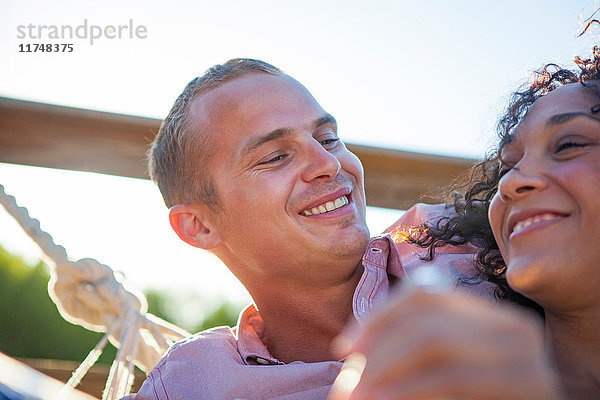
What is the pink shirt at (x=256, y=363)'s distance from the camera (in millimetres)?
1388

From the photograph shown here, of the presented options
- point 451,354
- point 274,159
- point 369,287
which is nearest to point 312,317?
point 369,287

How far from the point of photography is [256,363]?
5.04 feet

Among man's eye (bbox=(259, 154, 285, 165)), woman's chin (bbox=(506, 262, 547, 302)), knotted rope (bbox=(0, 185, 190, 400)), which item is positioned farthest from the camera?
knotted rope (bbox=(0, 185, 190, 400))

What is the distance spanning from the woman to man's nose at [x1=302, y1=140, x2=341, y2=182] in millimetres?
398

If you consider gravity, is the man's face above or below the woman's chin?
below

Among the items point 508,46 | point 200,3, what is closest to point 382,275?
point 508,46

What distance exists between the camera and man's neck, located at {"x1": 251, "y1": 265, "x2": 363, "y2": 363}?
164 cm

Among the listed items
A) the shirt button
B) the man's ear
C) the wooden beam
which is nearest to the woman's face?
the shirt button

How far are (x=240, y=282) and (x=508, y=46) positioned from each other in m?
1.56

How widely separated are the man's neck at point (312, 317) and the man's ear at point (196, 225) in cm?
27

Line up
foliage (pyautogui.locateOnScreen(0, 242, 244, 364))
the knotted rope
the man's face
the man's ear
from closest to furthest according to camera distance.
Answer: the man's face
the man's ear
the knotted rope
foliage (pyautogui.locateOnScreen(0, 242, 244, 364))

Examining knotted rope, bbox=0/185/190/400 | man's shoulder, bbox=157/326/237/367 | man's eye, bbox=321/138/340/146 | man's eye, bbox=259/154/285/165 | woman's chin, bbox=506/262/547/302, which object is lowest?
knotted rope, bbox=0/185/190/400

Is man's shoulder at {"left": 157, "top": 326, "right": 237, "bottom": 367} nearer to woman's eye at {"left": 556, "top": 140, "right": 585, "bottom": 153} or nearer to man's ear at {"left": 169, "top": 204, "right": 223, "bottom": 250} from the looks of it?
man's ear at {"left": 169, "top": 204, "right": 223, "bottom": 250}

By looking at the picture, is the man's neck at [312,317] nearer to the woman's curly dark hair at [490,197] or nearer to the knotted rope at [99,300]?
the woman's curly dark hair at [490,197]
